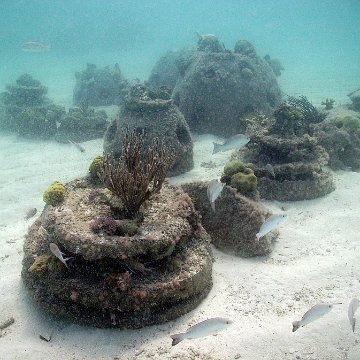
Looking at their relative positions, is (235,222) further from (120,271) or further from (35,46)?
(35,46)

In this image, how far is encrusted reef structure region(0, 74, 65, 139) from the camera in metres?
15.9

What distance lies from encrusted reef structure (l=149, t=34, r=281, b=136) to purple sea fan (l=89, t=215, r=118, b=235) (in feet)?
29.7

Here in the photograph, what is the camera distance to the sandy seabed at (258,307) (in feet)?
13.4

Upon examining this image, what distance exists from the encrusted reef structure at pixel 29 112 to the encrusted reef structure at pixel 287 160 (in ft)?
34.7

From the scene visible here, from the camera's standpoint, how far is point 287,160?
29.0ft

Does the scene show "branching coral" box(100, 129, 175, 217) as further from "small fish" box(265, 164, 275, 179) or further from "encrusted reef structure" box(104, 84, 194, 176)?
"encrusted reef structure" box(104, 84, 194, 176)

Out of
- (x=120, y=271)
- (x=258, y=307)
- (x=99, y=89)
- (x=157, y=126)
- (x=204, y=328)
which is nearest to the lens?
(x=204, y=328)

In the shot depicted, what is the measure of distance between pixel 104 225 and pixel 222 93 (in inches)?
389

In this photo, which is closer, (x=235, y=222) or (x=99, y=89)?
(x=235, y=222)

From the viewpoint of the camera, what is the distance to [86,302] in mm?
4336

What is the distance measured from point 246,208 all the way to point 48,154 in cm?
995

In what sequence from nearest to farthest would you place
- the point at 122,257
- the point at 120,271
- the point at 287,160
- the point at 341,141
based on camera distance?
the point at 122,257 < the point at 120,271 < the point at 287,160 < the point at 341,141

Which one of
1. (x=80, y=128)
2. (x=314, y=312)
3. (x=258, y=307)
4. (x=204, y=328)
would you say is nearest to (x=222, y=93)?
(x=80, y=128)

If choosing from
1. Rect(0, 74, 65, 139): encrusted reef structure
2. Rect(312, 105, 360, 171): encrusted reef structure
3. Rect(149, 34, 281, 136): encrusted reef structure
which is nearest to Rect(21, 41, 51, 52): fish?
Rect(0, 74, 65, 139): encrusted reef structure
